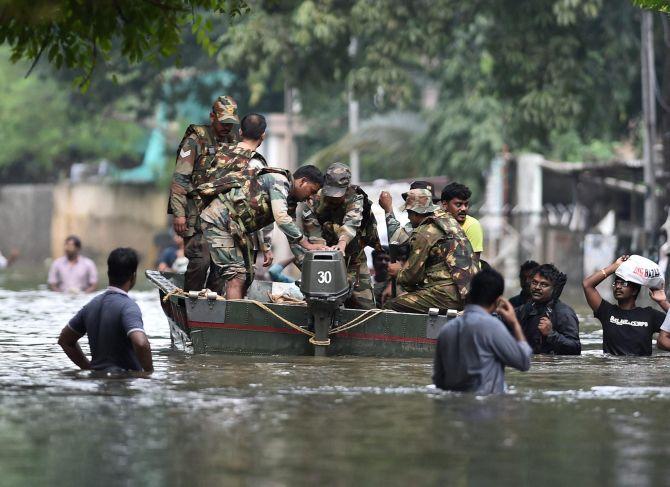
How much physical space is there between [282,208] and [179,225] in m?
1.18

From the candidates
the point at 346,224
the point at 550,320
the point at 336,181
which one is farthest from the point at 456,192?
the point at 550,320

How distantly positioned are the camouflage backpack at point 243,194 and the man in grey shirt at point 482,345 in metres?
4.32

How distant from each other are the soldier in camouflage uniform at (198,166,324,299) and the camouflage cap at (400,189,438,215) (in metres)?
0.83

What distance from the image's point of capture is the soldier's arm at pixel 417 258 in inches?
543

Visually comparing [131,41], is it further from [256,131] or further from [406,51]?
[406,51]

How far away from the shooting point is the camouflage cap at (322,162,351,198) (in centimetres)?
1388

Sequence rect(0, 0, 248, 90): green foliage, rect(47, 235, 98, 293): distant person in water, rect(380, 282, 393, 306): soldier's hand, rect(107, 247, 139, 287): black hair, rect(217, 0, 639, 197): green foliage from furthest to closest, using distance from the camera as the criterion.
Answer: rect(217, 0, 639, 197): green foliage < rect(47, 235, 98, 293): distant person in water < rect(380, 282, 393, 306): soldier's hand < rect(107, 247, 139, 287): black hair < rect(0, 0, 248, 90): green foliage

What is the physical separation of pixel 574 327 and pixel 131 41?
5087 mm

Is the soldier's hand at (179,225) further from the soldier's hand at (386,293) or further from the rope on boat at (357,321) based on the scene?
the soldier's hand at (386,293)

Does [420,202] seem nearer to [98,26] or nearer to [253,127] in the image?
[253,127]

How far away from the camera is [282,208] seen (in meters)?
14.0

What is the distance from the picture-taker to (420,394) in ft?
36.0

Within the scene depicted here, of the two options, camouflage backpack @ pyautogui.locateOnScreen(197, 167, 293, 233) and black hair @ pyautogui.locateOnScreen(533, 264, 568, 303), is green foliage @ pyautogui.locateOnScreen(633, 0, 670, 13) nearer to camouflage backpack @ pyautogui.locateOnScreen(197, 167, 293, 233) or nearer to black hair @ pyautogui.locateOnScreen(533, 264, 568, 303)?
black hair @ pyautogui.locateOnScreen(533, 264, 568, 303)

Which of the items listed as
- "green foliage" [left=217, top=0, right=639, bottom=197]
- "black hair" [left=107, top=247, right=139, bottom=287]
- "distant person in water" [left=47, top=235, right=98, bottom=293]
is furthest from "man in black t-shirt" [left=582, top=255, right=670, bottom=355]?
"green foliage" [left=217, top=0, right=639, bottom=197]
